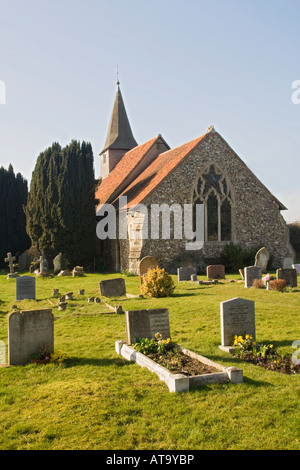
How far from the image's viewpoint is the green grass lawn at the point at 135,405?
4.31 m

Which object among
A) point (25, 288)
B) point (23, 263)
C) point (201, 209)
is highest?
point (201, 209)

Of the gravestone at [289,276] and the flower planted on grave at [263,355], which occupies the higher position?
the gravestone at [289,276]

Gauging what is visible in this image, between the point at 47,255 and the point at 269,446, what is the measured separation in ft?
72.3

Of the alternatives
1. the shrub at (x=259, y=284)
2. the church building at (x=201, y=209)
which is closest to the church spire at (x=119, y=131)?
the church building at (x=201, y=209)

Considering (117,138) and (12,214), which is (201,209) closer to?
(117,138)

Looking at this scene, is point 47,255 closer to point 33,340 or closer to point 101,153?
point 101,153

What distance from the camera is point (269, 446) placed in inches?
164

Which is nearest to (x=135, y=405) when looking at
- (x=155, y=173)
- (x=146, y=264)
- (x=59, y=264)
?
(x=146, y=264)

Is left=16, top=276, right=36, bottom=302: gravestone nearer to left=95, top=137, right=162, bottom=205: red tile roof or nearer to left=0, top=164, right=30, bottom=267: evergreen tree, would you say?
left=95, top=137, right=162, bottom=205: red tile roof

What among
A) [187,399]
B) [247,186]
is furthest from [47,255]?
[187,399]

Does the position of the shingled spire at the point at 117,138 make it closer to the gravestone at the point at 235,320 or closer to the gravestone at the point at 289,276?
the gravestone at the point at 289,276

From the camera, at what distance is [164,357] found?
6.79m

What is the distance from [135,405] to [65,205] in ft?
67.1

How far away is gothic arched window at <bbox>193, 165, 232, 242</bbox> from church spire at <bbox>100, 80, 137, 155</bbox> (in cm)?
1298
